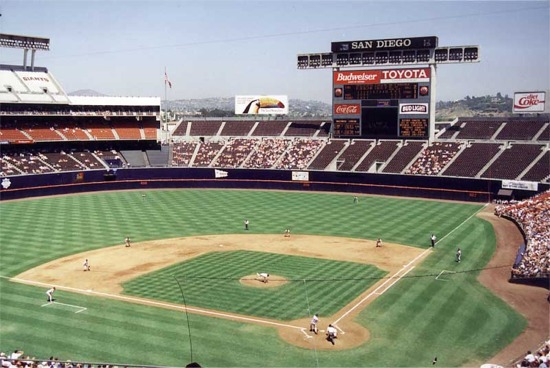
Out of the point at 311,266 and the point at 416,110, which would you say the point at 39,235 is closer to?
the point at 311,266

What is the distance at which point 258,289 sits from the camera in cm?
3067

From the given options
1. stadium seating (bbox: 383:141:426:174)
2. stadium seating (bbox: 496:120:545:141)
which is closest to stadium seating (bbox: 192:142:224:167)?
stadium seating (bbox: 383:141:426:174)

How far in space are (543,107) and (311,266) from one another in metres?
51.2

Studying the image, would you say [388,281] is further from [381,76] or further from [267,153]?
[267,153]

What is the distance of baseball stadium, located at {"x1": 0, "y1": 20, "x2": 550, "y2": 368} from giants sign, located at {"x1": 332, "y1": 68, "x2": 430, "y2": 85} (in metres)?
0.19

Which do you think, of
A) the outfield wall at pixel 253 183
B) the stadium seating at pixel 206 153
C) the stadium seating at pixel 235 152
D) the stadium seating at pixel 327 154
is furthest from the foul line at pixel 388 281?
the stadium seating at pixel 206 153

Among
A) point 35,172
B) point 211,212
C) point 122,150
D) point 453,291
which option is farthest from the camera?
point 122,150

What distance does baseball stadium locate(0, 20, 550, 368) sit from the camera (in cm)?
2414

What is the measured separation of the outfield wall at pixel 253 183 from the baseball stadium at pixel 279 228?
19cm

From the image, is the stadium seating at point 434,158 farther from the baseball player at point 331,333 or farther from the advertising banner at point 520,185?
the baseball player at point 331,333

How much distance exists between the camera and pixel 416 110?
227ft

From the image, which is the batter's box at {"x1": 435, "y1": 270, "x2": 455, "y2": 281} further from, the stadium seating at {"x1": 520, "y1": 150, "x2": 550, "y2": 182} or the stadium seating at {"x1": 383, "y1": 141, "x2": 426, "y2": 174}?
the stadium seating at {"x1": 383, "y1": 141, "x2": 426, "y2": 174}

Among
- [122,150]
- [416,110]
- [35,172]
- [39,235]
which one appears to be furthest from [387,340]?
[122,150]

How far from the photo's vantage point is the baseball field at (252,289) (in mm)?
23125
